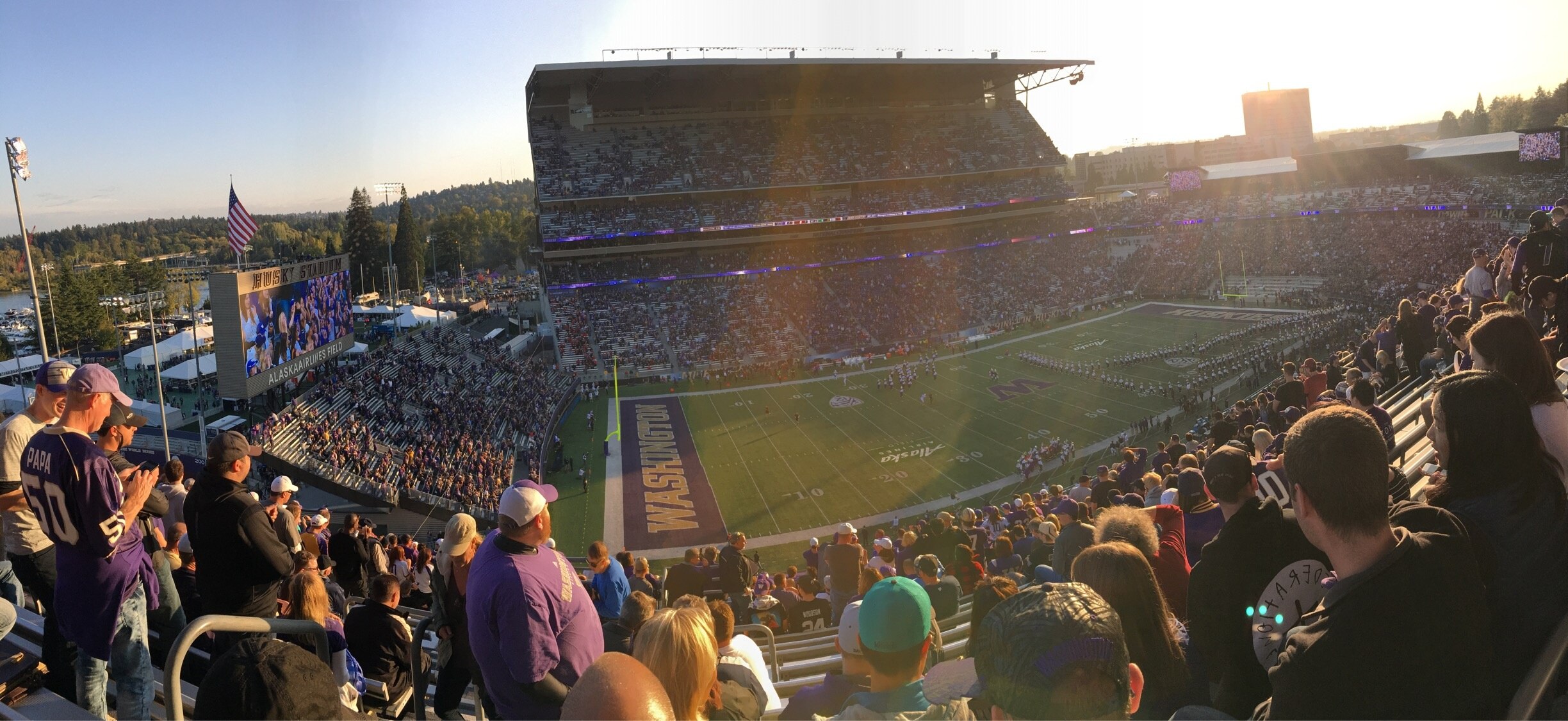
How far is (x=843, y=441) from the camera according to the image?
98.9 feet

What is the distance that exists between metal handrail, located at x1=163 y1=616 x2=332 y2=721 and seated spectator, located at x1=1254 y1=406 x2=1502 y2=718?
9.59ft

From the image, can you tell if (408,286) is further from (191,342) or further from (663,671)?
(663,671)

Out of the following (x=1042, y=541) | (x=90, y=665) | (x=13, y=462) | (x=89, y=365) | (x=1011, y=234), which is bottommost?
(x=1042, y=541)

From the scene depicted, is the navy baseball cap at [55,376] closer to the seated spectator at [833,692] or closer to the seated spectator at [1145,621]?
the seated spectator at [833,692]

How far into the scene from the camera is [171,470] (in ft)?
25.0

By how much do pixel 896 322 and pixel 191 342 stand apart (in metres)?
35.7

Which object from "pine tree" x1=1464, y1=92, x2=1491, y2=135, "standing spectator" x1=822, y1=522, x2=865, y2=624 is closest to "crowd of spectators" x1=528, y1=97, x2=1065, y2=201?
"standing spectator" x1=822, y1=522, x2=865, y2=624

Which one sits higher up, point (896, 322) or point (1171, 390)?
point (896, 322)

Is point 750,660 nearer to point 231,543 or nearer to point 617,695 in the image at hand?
point 617,695

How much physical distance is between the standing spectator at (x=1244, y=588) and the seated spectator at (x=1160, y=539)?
36 cm

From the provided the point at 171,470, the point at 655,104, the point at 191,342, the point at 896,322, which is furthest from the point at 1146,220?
the point at 171,470

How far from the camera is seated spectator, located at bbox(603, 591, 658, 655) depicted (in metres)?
4.65

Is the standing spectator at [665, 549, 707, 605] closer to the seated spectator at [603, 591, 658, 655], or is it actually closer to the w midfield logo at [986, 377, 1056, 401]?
the seated spectator at [603, 591, 658, 655]

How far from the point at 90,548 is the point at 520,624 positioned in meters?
2.09
